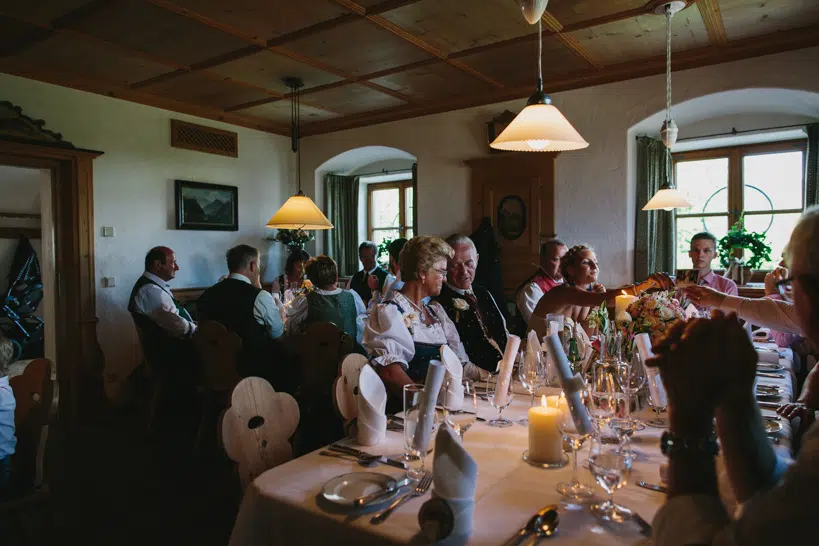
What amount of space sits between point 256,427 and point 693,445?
1.24 m

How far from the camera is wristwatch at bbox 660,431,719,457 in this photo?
2.96ft

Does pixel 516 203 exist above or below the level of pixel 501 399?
above

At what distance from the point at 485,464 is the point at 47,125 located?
502 cm

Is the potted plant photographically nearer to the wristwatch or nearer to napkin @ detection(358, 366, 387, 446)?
napkin @ detection(358, 366, 387, 446)

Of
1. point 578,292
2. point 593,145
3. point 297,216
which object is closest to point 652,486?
point 578,292

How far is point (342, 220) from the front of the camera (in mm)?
7242

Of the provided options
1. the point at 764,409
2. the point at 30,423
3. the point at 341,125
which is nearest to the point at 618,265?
the point at 764,409

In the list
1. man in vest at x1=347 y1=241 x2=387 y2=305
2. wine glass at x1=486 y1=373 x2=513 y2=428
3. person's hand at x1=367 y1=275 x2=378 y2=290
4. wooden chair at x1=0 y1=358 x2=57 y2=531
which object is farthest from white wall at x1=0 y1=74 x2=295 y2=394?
wine glass at x1=486 y1=373 x2=513 y2=428

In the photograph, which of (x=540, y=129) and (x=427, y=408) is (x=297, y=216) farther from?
(x=427, y=408)

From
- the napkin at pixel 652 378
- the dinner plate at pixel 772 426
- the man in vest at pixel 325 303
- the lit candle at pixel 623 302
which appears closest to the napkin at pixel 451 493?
the napkin at pixel 652 378

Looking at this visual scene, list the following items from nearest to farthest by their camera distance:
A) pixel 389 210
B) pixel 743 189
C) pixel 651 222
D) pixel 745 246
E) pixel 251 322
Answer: pixel 251 322 → pixel 745 246 → pixel 651 222 → pixel 743 189 → pixel 389 210

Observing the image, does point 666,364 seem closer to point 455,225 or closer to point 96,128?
point 455,225

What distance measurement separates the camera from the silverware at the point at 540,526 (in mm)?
1048

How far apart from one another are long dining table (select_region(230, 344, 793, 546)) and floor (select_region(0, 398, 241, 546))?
1.05 m
